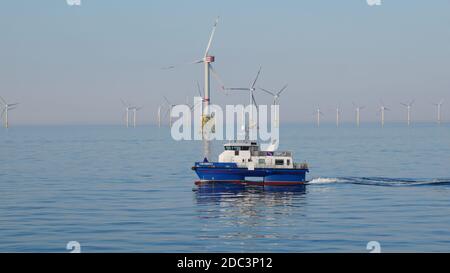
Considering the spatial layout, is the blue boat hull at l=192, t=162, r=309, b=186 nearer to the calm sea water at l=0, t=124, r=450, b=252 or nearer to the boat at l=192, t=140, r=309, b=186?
the boat at l=192, t=140, r=309, b=186

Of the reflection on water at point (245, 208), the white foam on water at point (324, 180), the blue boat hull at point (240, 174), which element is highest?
the blue boat hull at point (240, 174)

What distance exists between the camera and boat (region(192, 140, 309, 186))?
10962 cm

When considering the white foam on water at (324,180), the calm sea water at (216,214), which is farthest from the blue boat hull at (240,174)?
the white foam on water at (324,180)

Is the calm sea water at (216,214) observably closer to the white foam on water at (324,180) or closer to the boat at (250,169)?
the white foam on water at (324,180)

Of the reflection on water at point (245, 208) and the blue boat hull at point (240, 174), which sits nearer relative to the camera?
the reflection on water at point (245, 208)

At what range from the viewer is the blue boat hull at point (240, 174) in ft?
359

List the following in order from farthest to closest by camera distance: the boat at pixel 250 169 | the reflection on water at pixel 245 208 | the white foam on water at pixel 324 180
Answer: the white foam on water at pixel 324 180 < the boat at pixel 250 169 < the reflection on water at pixel 245 208

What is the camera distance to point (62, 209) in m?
81.1

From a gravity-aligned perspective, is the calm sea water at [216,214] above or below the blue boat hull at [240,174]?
below

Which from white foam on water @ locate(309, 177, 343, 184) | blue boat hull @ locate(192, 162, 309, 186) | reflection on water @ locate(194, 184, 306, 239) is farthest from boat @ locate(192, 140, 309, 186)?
white foam on water @ locate(309, 177, 343, 184)

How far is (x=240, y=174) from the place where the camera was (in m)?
110

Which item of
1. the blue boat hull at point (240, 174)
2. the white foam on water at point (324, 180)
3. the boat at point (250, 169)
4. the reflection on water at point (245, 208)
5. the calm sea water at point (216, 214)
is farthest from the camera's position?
the white foam on water at point (324, 180)
